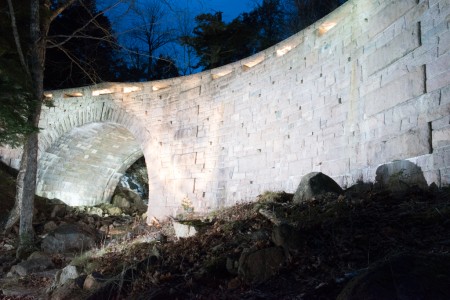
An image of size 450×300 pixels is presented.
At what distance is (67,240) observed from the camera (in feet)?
26.1

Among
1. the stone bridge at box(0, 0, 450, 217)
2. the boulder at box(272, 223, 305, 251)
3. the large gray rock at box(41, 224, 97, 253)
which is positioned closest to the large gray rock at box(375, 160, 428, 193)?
the stone bridge at box(0, 0, 450, 217)

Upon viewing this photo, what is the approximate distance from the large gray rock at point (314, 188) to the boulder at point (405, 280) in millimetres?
2878

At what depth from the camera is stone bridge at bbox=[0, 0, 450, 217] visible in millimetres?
4949

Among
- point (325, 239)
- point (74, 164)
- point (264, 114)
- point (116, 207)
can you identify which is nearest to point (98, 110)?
Answer: point (74, 164)

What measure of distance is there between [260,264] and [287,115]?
484 cm

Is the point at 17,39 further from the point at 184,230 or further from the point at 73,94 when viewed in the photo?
the point at 184,230

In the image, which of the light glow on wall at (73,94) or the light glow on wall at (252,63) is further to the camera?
the light glow on wall at (73,94)

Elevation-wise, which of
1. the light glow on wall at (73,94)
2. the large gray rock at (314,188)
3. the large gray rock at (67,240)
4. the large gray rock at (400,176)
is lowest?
the large gray rock at (67,240)

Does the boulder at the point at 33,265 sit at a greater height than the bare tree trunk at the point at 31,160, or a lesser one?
lesser

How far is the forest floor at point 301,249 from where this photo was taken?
2924 millimetres

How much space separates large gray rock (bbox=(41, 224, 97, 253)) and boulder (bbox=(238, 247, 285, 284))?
527cm

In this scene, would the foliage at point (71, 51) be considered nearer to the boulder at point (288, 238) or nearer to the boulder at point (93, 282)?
the boulder at point (93, 282)

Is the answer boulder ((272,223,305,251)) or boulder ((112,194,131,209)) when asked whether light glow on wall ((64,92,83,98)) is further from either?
boulder ((272,223,305,251))

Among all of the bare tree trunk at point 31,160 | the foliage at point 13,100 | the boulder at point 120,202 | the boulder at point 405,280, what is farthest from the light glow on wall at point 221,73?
the boulder at point 120,202
